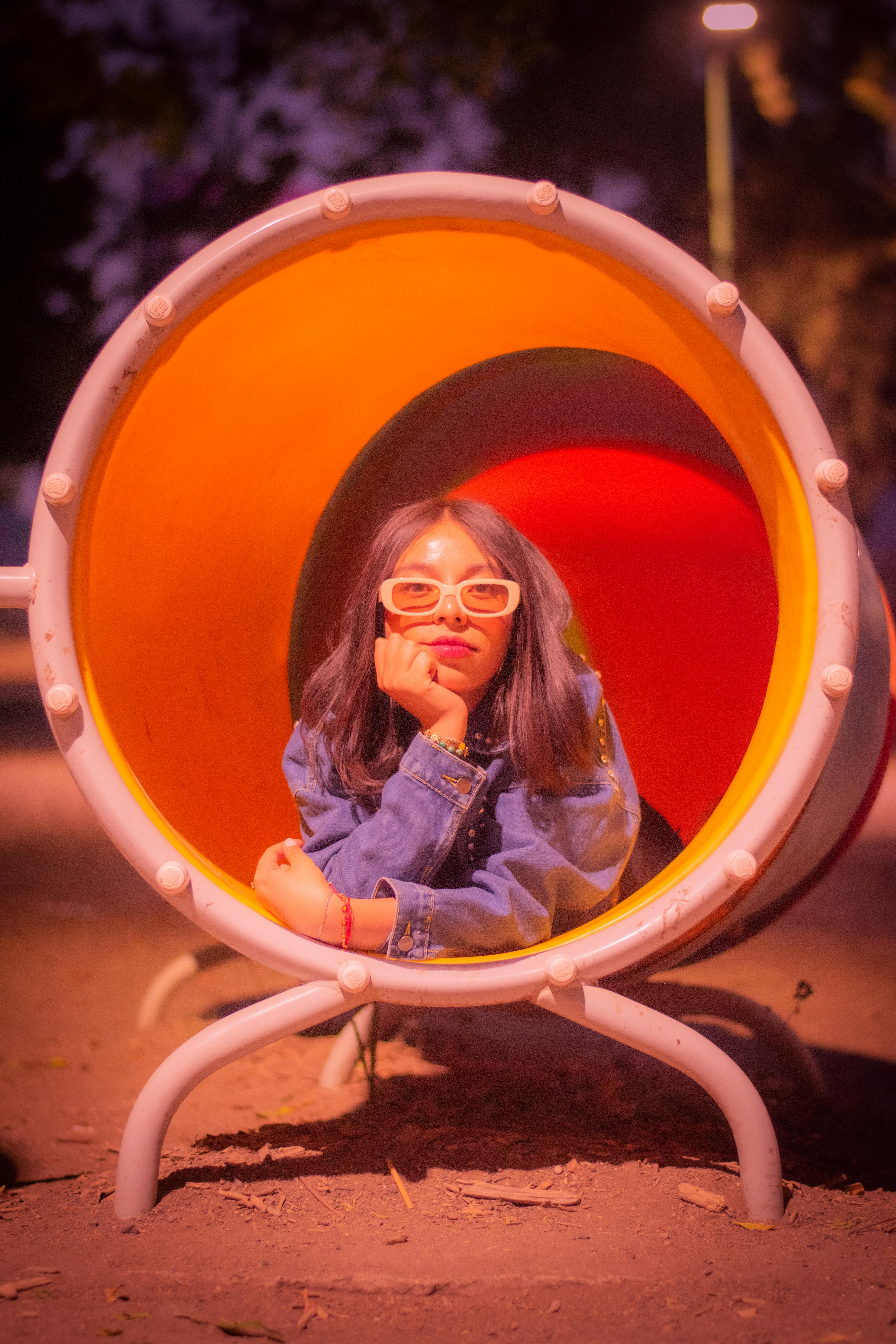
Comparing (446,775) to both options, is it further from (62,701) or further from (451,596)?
(62,701)

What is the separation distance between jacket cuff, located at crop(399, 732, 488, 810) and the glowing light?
6.68 m

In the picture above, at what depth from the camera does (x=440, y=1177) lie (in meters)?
1.77

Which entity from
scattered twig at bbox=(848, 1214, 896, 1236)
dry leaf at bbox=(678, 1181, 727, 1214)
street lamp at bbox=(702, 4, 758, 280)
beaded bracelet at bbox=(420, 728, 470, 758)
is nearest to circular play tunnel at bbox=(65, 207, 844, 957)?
beaded bracelet at bbox=(420, 728, 470, 758)

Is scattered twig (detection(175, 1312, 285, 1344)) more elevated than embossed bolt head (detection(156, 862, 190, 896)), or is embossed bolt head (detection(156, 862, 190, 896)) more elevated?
embossed bolt head (detection(156, 862, 190, 896))

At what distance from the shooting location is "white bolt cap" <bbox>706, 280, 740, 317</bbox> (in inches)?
60.9

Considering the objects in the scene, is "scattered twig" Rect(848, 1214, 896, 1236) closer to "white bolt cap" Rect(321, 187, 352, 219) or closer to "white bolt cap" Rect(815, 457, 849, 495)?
"white bolt cap" Rect(815, 457, 849, 495)

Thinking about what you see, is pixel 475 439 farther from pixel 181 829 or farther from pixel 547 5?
pixel 547 5

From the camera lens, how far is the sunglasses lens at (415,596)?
1.91m

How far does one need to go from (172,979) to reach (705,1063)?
1.40m

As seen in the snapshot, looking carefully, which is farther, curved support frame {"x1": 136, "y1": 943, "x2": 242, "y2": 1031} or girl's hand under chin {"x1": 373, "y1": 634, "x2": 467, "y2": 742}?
curved support frame {"x1": 136, "y1": 943, "x2": 242, "y2": 1031}

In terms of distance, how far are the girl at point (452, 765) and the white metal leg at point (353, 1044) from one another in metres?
0.47

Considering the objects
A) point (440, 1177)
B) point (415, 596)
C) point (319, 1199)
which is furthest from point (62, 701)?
point (440, 1177)

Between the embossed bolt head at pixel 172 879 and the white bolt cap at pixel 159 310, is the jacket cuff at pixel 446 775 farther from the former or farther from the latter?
the white bolt cap at pixel 159 310

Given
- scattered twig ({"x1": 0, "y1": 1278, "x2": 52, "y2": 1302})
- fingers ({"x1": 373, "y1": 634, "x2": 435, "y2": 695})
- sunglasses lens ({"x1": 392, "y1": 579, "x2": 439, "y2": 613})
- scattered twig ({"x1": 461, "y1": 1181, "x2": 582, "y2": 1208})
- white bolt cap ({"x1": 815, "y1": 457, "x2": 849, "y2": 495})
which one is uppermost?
sunglasses lens ({"x1": 392, "y1": 579, "x2": 439, "y2": 613})
